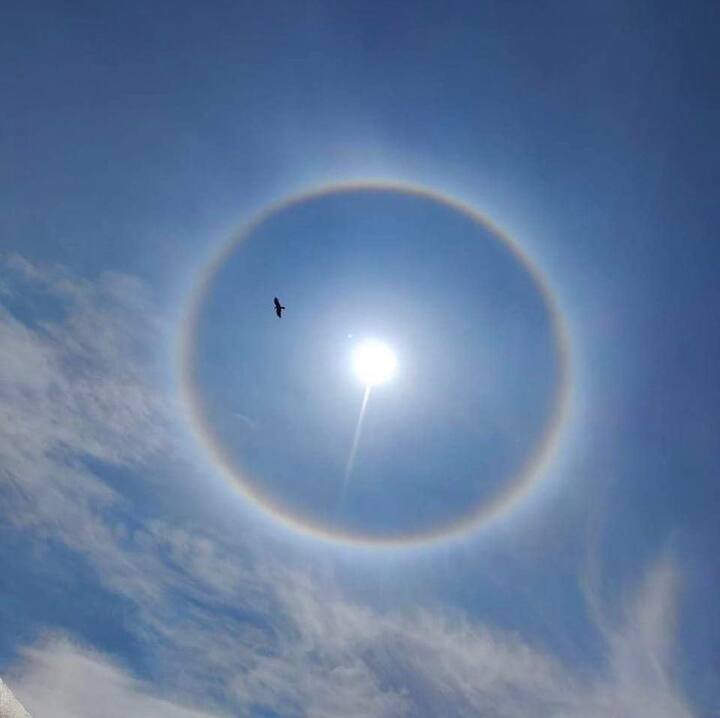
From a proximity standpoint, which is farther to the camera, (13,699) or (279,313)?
(279,313)

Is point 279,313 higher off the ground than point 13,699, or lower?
higher
